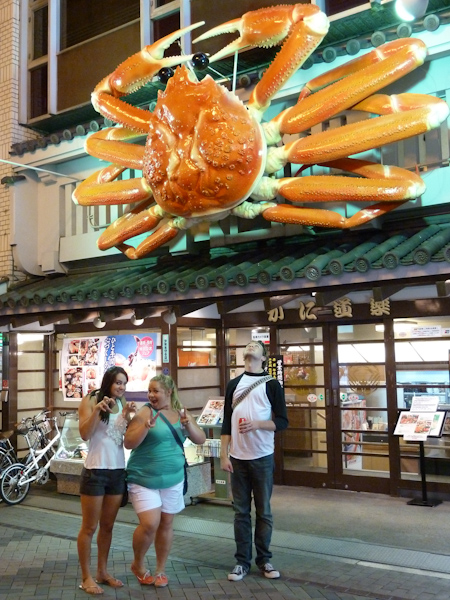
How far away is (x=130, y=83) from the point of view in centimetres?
941

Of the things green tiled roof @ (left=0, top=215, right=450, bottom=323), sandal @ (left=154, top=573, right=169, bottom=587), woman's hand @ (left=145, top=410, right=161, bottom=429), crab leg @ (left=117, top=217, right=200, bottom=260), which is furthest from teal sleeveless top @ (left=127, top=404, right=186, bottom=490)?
crab leg @ (left=117, top=217, right=200, bottom=260)

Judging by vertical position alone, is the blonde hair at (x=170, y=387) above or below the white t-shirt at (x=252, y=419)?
above

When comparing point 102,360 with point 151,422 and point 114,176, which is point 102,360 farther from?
point 151,422

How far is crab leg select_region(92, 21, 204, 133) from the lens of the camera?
29.6 ft

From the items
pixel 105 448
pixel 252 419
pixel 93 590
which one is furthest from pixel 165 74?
pixel 93 590

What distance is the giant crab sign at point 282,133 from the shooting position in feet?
24.8

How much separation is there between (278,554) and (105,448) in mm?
2448

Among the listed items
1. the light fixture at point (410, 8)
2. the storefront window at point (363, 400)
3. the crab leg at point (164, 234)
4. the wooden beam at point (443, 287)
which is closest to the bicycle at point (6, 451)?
the crab leg at point (164, 234)

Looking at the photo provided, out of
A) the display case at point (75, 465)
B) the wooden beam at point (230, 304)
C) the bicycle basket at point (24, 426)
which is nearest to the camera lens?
the wooden beam at point (230, 304)

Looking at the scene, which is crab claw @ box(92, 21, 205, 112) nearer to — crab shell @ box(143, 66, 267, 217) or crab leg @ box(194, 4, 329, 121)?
crab shell @ box(143, 66, 267, 217)

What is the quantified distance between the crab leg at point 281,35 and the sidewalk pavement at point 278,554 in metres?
5.30

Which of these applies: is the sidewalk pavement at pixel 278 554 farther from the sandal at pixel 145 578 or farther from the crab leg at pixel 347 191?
the crab leg at pixel 347 191

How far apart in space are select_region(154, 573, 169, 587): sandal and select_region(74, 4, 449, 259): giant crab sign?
4463 mm

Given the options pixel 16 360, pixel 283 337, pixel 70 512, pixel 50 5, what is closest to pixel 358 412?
pixel 283 337
